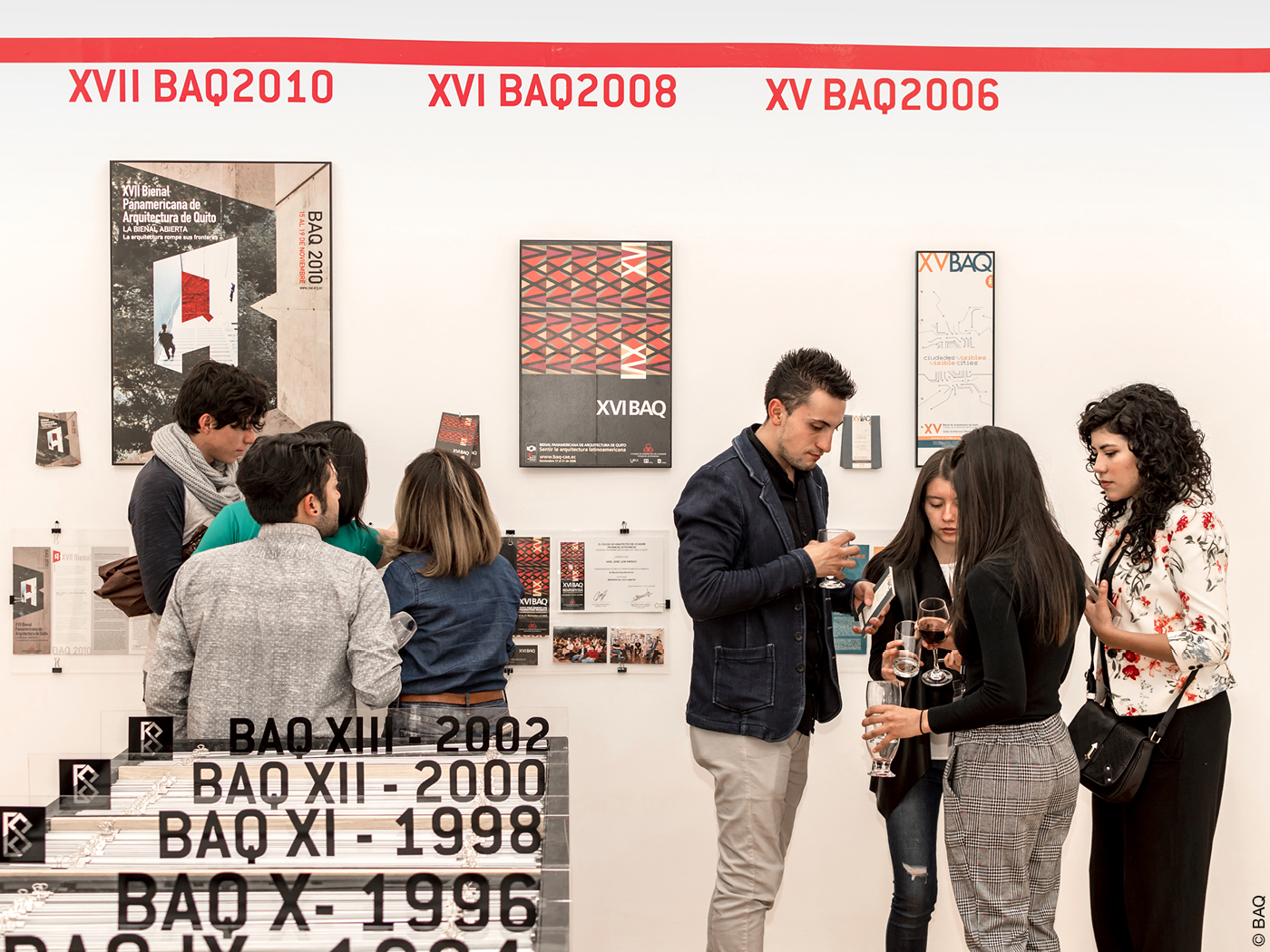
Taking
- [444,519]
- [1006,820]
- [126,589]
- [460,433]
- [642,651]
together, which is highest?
[460,433]

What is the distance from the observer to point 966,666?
6.51ft

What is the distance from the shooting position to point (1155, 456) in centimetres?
215

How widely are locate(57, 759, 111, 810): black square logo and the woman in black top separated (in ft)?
4.79

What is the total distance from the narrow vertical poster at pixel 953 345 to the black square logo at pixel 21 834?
2419 millimetres

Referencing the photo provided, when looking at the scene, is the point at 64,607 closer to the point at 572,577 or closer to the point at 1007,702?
the point at 572,577

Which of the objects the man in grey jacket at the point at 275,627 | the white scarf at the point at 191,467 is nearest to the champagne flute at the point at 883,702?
the man in grey jacket at the point at 275,627

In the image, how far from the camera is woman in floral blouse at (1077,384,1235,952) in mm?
2119

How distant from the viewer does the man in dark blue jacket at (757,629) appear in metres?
2.23

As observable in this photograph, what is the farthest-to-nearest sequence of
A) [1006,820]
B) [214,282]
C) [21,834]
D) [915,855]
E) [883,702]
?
[214,282], [915,855], [883,702], [1006,820], [21,834]

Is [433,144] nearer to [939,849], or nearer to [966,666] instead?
[966,666]

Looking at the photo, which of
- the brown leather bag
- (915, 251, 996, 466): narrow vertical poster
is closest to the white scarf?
the brown leather bag

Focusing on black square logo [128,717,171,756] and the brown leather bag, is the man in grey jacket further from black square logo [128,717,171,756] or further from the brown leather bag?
the brown leather bag

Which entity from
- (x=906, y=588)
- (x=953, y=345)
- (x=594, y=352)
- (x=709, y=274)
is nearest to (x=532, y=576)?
(x=594, y=352)

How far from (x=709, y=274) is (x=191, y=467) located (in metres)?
1.53
